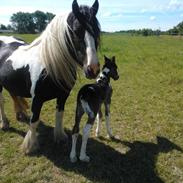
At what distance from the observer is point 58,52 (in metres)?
3.79

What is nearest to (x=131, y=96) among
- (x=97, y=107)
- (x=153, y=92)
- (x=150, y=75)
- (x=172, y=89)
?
(x=153, y=92)

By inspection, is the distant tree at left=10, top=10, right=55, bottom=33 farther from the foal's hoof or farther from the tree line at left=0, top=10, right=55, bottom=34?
the foal's hoof

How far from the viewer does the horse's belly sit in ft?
13.8

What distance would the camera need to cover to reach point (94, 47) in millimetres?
3463

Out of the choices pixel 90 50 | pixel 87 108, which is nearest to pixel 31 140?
pixel 87 108

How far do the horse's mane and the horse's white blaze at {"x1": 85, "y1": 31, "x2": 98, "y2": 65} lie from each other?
0.29 metres

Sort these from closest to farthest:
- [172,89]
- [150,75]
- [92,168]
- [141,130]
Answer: [92,168] < [141,130] < [172,89] < [150,75]

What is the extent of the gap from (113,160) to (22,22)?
2704 inches

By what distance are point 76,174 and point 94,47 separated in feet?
5.44

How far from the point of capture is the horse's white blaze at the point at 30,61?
4031 millimetres

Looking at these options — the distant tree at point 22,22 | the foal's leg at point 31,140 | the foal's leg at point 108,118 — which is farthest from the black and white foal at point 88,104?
the distant tree at point 22,22

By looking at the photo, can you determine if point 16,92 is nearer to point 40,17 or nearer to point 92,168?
point 92,168

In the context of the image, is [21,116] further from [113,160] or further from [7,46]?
[113,160]

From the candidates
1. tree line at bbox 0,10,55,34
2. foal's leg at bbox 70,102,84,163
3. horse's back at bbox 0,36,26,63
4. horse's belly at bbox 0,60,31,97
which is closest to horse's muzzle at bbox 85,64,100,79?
foal's leg at bbox 70,102,84,163
